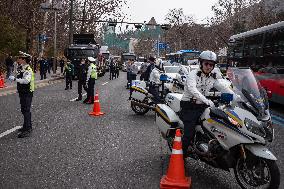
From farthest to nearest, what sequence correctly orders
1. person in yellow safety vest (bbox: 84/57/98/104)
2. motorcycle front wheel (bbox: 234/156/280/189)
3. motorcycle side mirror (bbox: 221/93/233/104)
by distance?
person in yellow safety vest (bbox: 84/57/98/104)
motorcycle side mirror (bbox: 221/93/233/104)
motorcycle front wheel (bbox: 234/156/280/189)

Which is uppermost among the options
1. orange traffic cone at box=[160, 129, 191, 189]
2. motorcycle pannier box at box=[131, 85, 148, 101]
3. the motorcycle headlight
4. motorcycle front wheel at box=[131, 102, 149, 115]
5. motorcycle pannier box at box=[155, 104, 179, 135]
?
the motorcycle headlight

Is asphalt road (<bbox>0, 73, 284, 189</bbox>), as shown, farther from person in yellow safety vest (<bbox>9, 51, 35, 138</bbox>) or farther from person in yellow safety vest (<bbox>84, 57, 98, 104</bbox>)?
person in yellow safety vest (<bbox>84, 57, 98, 104</bbox>)

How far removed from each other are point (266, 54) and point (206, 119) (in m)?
10.9

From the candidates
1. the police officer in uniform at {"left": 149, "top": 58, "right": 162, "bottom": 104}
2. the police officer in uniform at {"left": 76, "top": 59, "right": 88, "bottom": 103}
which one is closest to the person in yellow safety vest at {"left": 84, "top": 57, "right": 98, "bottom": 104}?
the police officer in uniform at {"left": 76, "top": 59, "right": 88, "bottom": 103}

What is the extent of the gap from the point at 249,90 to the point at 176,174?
1.54m

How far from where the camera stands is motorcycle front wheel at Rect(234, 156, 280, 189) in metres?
4.92

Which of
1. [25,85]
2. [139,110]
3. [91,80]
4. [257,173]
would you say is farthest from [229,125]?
[91,80]

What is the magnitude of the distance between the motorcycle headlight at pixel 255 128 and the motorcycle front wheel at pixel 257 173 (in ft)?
1.02

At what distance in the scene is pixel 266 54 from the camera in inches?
617

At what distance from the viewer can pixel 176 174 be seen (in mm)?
5430

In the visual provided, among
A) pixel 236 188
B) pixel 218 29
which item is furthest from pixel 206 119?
pixel 218 29

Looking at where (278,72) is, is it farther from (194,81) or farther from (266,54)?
Answer: (194,81)

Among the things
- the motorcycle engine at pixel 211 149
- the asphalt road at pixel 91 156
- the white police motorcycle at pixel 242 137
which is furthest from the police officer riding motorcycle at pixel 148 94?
the motorcycle engine at pixel 211 149

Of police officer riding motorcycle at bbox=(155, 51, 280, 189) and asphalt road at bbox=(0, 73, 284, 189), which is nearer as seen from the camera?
Result: police officer riding motorcycle at bbox=(155, 51, 280, 189)
